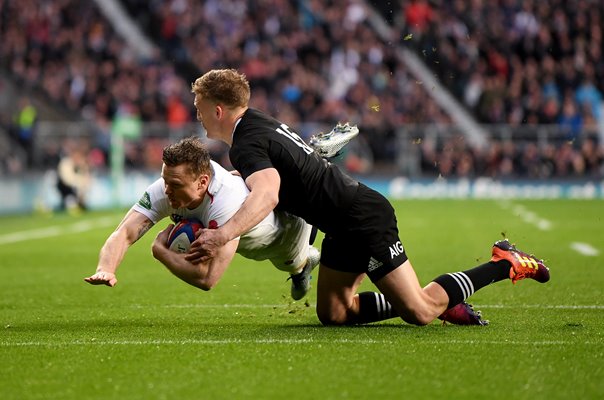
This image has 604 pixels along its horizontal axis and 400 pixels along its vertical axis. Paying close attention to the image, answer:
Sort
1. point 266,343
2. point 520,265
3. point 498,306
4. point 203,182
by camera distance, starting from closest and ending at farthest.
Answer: point 266,343 → point 203,182 → point 520,265 → point 498,306

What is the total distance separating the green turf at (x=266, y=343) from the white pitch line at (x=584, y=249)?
1306 millimetres

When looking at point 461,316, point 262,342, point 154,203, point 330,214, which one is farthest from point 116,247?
point 461,316

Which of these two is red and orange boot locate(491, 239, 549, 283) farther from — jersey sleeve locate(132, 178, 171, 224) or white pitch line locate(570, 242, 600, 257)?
white pitch line locate(570, 242, 600, 257)

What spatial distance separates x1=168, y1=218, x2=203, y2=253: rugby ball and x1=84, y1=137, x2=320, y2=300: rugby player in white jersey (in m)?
0.05

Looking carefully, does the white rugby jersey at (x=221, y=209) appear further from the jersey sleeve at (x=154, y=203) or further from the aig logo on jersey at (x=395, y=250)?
the aig logo on jersey at (x=395, y=250)

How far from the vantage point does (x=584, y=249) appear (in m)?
15.1

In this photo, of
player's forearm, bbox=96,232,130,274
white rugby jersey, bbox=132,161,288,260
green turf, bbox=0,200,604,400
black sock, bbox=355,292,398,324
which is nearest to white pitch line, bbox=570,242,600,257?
green turf, bbox=0,200,604,400

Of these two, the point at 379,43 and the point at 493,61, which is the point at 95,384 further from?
the point at 379,43

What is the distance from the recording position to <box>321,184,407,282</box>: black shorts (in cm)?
758

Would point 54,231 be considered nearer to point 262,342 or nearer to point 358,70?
point 358,70

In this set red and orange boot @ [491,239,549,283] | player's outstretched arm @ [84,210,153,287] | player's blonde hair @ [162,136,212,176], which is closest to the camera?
player's outstretched arm @ [84,210,153,287]

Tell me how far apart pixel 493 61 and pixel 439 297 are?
907 inches

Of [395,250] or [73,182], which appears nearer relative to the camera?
[395,250]

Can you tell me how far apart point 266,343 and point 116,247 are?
118 centimetres
